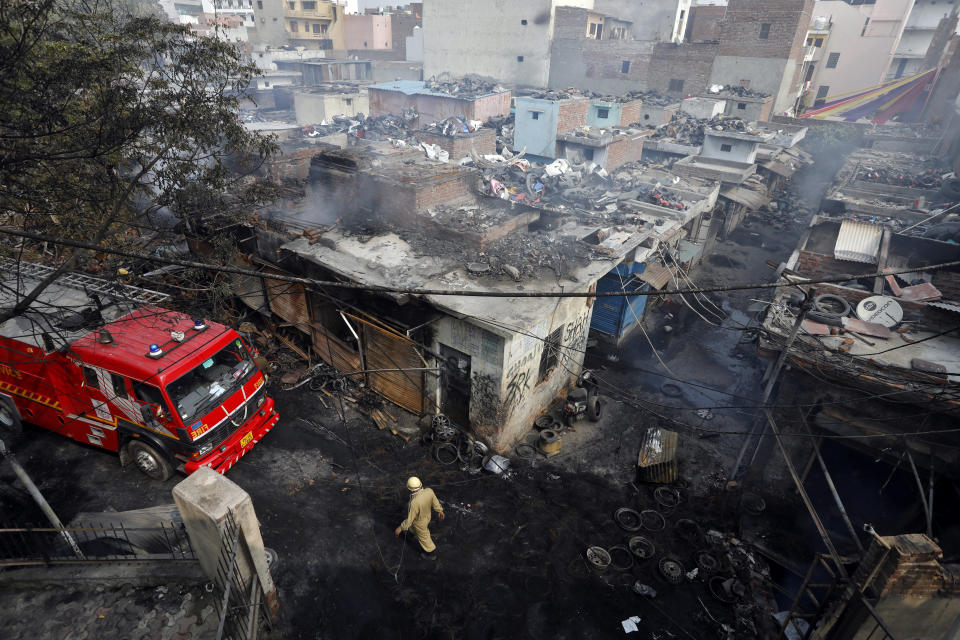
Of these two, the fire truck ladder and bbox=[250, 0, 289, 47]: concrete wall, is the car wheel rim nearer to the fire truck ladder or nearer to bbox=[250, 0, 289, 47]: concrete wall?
the fire truck ladder

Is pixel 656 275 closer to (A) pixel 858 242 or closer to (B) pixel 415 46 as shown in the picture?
(A) pixel 858 242

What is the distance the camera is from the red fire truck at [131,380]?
818 cm

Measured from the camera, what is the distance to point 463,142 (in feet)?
86.4

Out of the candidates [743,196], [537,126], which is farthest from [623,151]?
[743,196]

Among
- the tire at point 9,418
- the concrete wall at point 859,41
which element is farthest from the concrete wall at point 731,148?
the concrete wall at point 859,41

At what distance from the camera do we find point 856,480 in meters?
9.79

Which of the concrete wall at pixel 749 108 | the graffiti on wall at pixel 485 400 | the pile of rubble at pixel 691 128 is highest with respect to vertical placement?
the concrete wall at pixel 749 108

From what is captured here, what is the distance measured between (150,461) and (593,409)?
9.61 meters

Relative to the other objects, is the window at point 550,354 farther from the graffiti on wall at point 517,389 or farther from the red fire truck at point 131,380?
the red fire truck at point 131,380

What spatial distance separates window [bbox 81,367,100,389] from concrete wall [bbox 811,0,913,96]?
6583 cm

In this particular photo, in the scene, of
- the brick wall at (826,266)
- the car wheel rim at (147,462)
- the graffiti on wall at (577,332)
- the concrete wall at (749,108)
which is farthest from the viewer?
the concrete wall at (749,108)

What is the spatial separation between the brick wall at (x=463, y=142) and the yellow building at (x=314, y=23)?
149 feet

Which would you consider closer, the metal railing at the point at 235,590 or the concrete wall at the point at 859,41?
the metal railing at the point at 235,590

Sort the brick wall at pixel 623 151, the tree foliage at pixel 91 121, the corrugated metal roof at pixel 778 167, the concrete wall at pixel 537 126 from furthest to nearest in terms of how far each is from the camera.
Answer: the corrugated metal roof at pixel 778 167
the concrete wall at pixel 537 126
the brick wall at pixel 623 151
the tree foliage at pixel 91 121
